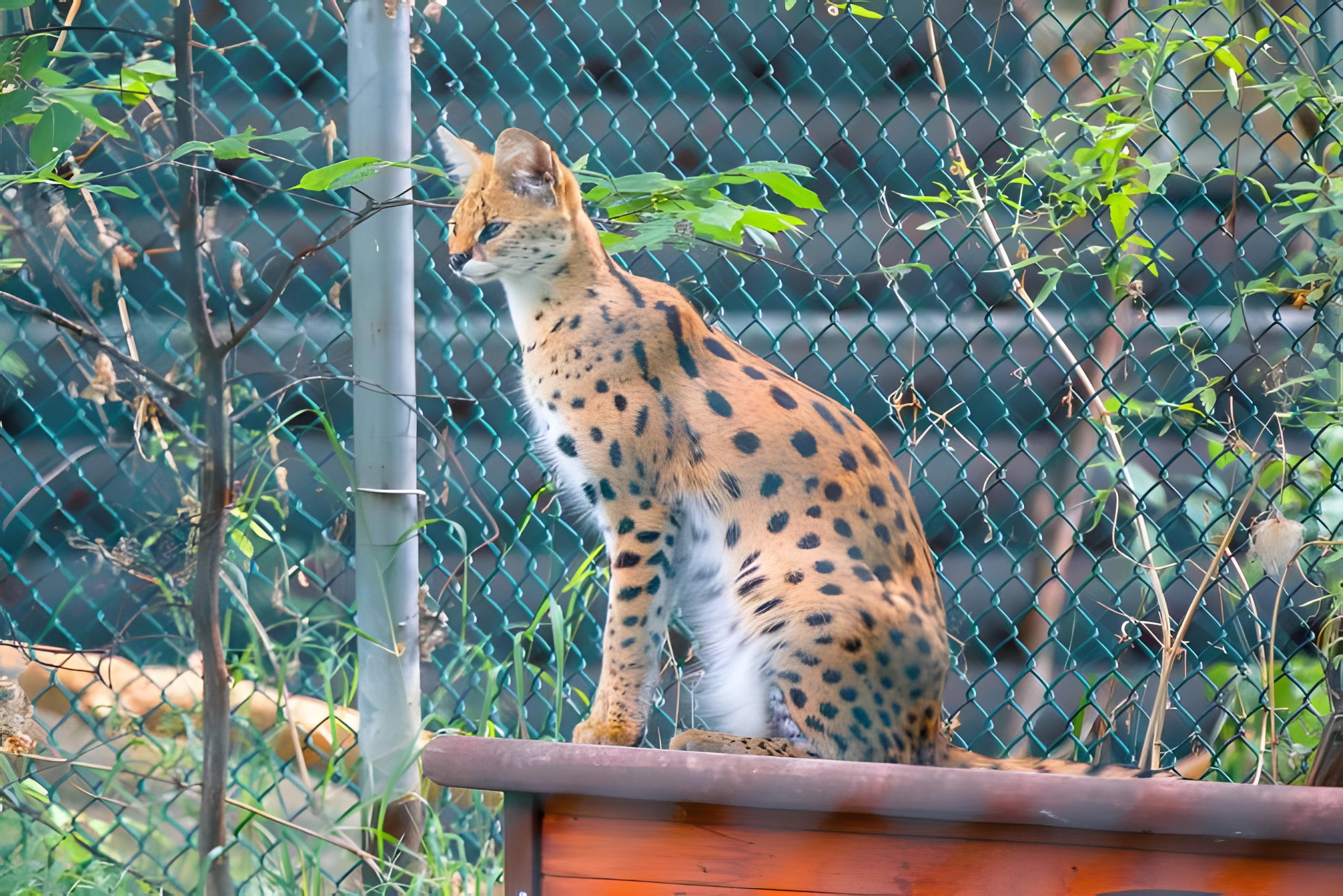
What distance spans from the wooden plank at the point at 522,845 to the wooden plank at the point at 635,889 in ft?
0.08

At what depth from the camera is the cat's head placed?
1.68 metres

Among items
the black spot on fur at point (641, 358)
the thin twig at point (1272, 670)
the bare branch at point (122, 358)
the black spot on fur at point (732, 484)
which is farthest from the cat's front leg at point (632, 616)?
the thin twig at point (1272, 670)

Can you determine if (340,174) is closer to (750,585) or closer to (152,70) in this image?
(152,70)

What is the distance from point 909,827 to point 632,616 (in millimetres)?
556

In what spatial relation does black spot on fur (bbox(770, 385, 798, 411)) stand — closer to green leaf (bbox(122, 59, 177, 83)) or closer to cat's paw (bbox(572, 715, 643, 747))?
cat's paw (bbox(572, 715, 643, 747))

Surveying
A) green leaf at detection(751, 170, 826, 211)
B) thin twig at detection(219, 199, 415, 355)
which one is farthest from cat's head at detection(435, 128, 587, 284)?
green leaf at detection(751, 170, 826, 211)

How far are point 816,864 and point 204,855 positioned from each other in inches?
33.6

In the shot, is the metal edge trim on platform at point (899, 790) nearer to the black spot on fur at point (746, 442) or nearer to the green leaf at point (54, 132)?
the black spot on fur at point (746, 442)

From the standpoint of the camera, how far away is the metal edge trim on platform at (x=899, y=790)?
1.29 m

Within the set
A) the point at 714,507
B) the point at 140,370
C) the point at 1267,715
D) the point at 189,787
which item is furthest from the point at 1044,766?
the point at 140,370

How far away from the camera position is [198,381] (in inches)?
53.3

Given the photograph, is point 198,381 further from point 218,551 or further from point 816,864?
point 816,864

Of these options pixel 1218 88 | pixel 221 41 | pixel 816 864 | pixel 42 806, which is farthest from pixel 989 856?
pixel 1218 88

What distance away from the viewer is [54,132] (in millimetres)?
1216
